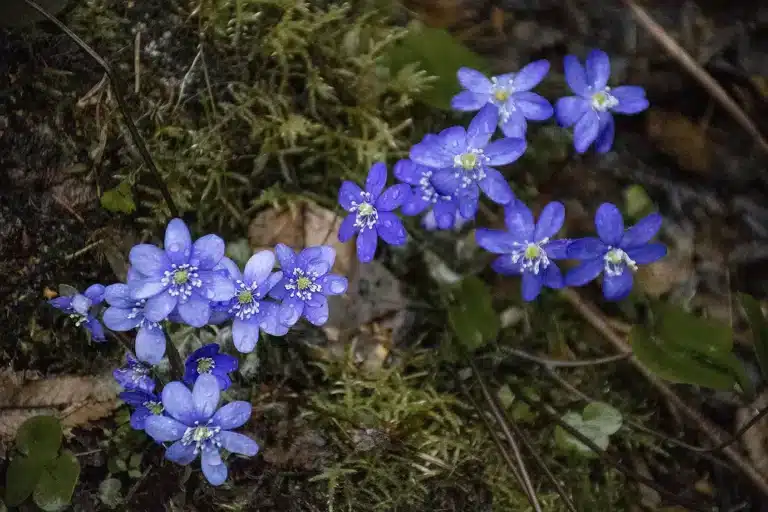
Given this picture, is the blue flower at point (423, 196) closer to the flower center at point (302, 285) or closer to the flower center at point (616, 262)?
the flower center at point (302, 285)

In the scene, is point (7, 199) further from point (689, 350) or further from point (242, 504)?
point (689, 350)

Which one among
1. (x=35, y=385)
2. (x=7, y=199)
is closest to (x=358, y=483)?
(x=35, y=385)

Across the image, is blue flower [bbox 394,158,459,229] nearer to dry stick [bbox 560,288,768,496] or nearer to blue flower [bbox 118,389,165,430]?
dry stick [bbox 560,288,768,496]

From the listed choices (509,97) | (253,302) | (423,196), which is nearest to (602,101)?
(509,97)

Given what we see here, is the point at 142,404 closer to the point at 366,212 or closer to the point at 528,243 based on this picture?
the point at 366,212

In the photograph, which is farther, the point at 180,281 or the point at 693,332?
the point at 693,332

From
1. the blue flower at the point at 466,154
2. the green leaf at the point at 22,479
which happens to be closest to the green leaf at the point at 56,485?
the green leaf at the point at 22,479
